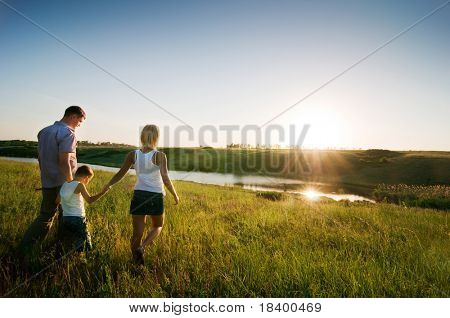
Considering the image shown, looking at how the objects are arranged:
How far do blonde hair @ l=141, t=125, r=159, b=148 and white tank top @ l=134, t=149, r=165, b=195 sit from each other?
0.13 m

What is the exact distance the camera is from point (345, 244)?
206 inches

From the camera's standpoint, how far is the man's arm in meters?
4.21

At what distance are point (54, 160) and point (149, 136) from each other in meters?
1.62

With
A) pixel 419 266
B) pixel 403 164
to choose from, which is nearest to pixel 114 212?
pixel 419 266

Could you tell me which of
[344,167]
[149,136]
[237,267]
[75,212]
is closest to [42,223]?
[75,212]

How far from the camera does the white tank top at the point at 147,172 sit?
13.4 ft

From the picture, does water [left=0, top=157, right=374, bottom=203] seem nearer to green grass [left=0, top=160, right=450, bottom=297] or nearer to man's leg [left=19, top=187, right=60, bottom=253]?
green grass [left=0, top=160, right=450, bottom=297]

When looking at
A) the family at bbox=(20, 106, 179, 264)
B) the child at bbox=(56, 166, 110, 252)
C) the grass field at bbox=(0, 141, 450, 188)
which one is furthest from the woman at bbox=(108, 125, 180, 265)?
the grass field at bbox=(0, 141, 450, 188)

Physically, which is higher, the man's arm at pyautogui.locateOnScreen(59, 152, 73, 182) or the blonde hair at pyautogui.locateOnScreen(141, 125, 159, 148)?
the blonde hair at pyautogui.locateOnScreen(141, 125, 159, 148)

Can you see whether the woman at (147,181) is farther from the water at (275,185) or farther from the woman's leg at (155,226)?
the water at (275,185)

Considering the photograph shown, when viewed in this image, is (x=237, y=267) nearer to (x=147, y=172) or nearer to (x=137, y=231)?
(x=137, y=231)

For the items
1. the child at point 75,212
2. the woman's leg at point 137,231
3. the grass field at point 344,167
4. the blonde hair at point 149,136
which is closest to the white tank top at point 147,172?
the blonde hair at point 149,136

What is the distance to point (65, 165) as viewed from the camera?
166 inches

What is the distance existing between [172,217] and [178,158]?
244 ft
